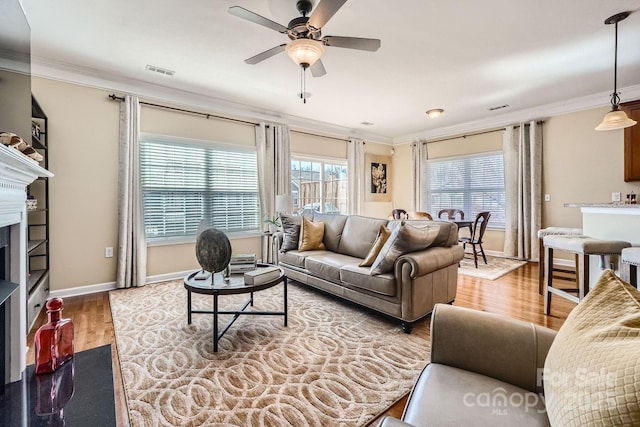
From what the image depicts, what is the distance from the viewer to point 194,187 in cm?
425

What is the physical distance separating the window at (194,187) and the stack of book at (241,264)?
201 centimetres

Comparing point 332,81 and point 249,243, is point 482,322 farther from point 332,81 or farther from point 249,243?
point 249,243

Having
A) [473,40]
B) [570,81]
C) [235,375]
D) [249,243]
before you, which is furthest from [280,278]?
[570,81]

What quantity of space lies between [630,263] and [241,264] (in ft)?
9.36

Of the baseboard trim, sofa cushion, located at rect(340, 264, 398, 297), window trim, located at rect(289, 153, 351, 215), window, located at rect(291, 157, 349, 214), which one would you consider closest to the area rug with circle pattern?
sofa cushion, located at rect(340, 264, 398, 297)

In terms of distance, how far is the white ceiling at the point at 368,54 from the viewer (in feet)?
7.79

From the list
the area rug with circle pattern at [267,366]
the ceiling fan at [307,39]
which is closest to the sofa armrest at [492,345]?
the area rug with circle pattern at [267,366]

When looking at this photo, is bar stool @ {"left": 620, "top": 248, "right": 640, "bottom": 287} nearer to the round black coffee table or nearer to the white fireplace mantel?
the round black coffee table

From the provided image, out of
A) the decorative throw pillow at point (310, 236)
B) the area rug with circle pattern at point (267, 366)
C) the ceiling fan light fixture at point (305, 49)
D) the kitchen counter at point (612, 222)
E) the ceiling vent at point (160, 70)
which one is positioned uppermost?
the ceiling vent at point (160, 70)

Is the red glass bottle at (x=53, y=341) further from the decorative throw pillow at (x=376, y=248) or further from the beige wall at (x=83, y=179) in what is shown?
the beige wall at (x=83, y=179)

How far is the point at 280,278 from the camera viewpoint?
7.89 feet

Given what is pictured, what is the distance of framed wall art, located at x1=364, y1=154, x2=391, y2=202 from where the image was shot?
6777 mm

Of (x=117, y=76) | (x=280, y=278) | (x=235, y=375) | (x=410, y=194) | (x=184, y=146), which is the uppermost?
(x=117, y=76)

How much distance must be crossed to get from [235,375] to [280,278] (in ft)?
2.62
